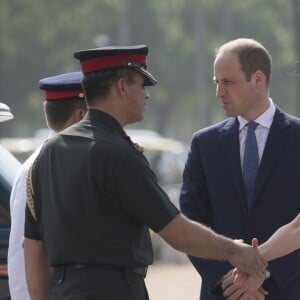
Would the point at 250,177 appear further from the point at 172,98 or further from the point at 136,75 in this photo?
the point at 172,98

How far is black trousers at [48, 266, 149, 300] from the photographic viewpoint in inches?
188

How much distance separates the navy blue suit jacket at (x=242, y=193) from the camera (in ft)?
18.5

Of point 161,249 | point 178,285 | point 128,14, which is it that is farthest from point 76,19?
point 178,285

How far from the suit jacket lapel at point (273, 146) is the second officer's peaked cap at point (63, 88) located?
918mm

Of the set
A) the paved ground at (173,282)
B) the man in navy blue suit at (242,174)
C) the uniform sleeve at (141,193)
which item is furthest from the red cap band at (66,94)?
the paved ground at (173,282)

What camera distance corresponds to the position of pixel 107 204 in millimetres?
4719

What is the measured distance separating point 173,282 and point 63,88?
446 inches

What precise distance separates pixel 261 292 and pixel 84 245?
3.77 ft

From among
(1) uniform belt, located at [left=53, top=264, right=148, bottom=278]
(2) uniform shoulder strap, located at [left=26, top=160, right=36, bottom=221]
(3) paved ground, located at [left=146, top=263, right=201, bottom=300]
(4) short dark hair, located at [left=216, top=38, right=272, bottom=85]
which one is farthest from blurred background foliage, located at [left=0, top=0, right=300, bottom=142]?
(1) uniform belt, located at [left=53, top=264, right=148, bottom=278]

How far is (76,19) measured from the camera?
45.3 metres

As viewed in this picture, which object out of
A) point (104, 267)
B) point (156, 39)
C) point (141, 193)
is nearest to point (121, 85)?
point (141, 193)

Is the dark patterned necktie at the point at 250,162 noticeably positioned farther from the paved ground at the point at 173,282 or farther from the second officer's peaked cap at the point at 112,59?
the paved ground at the point at 173,282

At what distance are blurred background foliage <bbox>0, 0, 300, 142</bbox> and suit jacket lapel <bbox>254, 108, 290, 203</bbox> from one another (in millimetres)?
35522

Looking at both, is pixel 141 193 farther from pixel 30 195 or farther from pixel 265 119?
pixel 265 119
